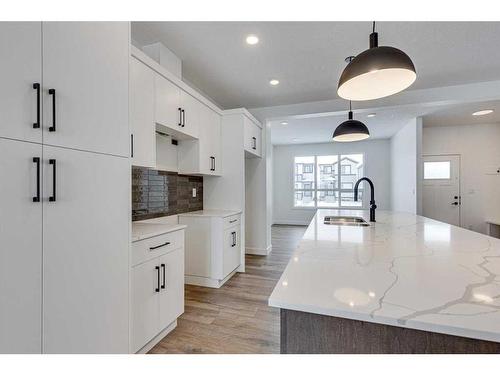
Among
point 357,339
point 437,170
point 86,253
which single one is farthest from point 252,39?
point 437,170

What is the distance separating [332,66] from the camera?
300cm

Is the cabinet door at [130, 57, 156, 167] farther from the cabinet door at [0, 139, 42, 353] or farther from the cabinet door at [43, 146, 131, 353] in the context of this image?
the cabinet door at [0, 139, 42, 353]

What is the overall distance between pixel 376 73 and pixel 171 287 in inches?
82.2

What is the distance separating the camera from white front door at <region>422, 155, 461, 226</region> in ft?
18.2

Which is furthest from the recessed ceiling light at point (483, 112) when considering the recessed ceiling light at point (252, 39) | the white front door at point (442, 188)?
the recessed ceiling light at point (252, 39)

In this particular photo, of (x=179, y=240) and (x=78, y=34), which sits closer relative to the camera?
(x=78, y=34)

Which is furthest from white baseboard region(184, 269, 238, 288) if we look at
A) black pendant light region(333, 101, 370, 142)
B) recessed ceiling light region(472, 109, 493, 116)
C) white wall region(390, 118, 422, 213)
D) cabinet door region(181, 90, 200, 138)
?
recessed ceiling light region(472, 109, 493, 116)

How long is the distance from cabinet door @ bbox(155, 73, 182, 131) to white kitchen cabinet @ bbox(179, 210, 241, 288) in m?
1.14

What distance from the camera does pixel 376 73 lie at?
4.72 feet

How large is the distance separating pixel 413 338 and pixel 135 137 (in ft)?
6.55

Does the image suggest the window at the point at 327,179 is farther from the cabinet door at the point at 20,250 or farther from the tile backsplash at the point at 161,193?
the cabinet door at the point at 20,250
